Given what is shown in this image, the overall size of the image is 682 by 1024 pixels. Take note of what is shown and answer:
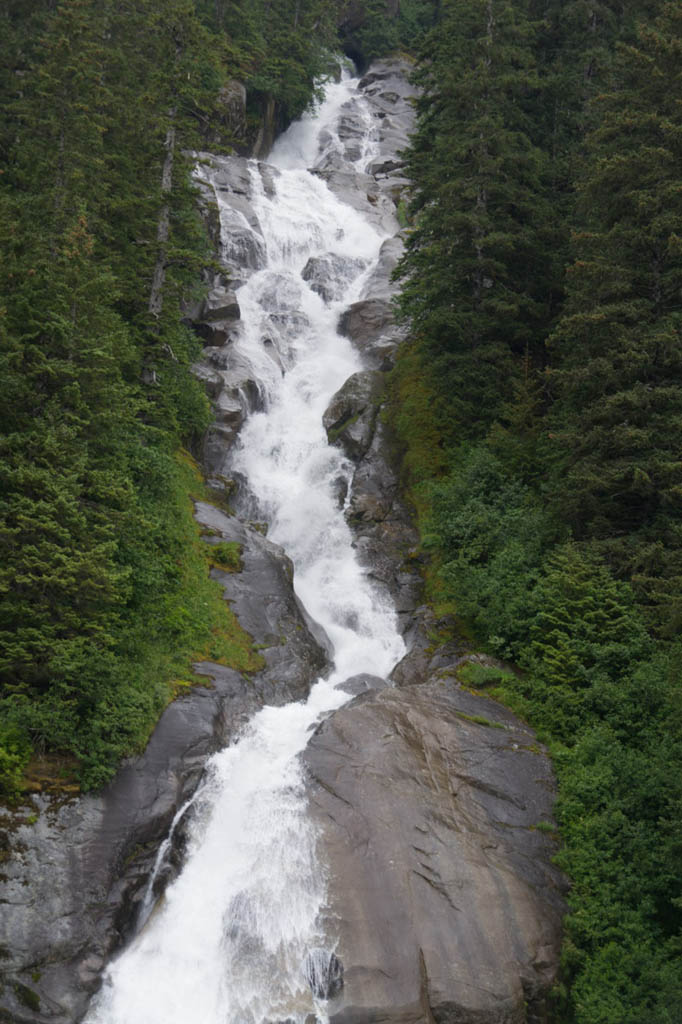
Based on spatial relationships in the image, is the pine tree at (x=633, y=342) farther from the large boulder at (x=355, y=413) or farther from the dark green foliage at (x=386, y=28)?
the dark green foliage at (x=386, y=28)

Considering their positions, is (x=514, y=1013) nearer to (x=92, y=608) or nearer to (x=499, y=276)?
(x=92, y=608)

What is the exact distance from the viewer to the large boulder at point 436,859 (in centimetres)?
917

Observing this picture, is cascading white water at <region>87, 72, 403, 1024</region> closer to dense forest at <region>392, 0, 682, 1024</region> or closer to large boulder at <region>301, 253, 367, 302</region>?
large boulder at <region>301, 253, 367, 302</region>

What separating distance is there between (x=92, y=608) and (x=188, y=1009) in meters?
6.03

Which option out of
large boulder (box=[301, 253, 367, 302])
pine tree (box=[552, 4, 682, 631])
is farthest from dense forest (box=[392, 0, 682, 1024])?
large boulder (box=[301, 253, 367, 302])

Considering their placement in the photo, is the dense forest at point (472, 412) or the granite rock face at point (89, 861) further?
the dense forest at point (472, 412)

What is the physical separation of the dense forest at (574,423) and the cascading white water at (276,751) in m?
2.89

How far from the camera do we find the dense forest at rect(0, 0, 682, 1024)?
35.4 feet

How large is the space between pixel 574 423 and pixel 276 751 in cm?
1013

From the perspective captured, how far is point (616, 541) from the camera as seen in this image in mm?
14453

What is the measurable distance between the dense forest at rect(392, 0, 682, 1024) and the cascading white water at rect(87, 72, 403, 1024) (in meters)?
2.89

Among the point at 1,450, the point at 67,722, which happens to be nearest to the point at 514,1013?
the point at 67,722

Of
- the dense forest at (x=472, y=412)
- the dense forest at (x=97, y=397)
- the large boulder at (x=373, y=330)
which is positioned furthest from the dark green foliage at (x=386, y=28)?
the large boulder at (x=373, y=330)

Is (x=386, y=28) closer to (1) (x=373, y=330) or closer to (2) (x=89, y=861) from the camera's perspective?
(1) (x=373, y=330)
